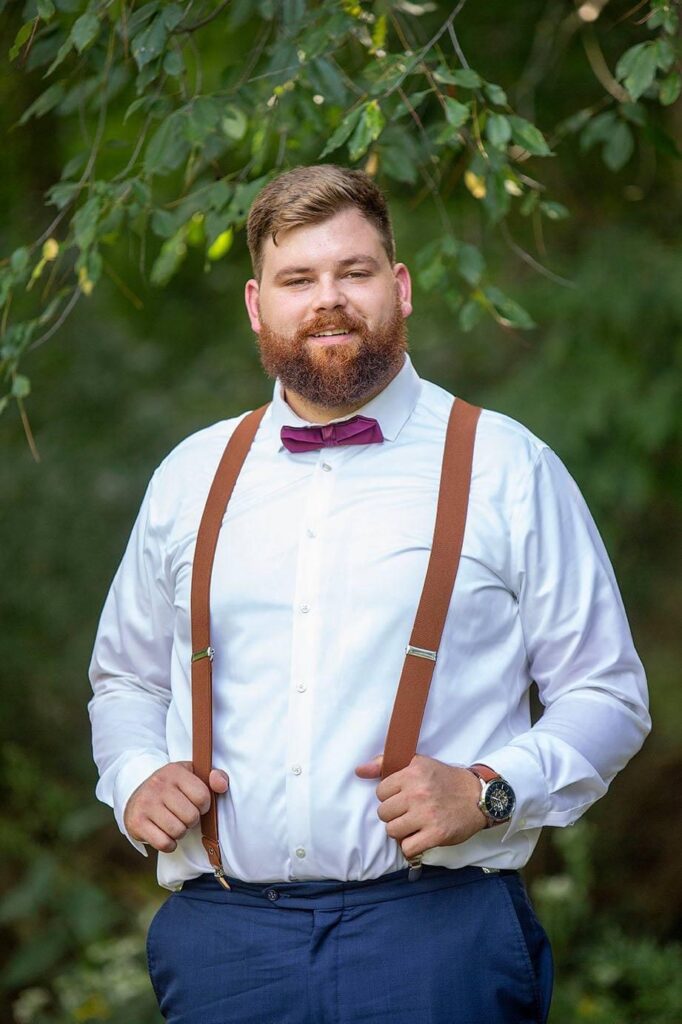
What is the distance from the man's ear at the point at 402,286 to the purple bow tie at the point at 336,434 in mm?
212

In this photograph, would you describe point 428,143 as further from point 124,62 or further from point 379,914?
point 379,914

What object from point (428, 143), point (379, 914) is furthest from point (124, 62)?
point (379, 914)

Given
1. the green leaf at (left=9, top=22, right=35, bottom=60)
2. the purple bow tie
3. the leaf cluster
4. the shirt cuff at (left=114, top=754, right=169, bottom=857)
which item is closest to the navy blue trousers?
the shirt cuff at (left=114, top=754, right=169, bottom=857)

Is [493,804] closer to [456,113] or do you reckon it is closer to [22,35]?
[456,113]

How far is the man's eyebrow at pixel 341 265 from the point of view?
84.3 inches

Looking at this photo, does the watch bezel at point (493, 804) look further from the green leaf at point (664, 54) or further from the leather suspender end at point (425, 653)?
the green leaf at point (664, 54)

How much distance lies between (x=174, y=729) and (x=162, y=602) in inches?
9.5

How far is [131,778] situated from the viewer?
6.98ft

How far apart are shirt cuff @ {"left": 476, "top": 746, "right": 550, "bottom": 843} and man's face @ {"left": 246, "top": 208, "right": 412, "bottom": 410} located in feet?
2.08

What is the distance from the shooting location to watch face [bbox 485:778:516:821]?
6.09ft

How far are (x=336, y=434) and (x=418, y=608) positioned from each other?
368 millimetres

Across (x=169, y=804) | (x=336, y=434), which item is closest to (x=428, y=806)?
(x=169, y=804)

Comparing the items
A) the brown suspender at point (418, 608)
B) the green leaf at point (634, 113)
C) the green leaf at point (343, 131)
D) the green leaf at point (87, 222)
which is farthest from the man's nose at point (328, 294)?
the green leaf at point (634, 113)

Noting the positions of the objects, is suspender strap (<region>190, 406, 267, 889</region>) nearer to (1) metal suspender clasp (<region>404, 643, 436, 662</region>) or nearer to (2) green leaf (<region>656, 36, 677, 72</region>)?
(1) metal suspender clasp (<region>404, 643, 436, 662</region>)
